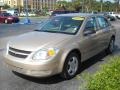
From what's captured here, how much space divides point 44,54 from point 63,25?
67.4 inches

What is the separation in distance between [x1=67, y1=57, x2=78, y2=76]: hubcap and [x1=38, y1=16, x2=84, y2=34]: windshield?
29.4 inches

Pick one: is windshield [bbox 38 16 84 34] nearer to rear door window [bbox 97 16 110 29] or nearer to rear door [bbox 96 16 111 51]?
rear door [bbox 96 16 111 51]

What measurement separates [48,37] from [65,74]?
3.16 feet

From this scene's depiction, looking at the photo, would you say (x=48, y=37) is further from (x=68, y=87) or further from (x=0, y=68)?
(x=0, y=68)

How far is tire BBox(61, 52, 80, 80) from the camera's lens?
5953 mm

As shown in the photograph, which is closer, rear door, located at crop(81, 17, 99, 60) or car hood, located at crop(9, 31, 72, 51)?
car hood, located at crop(9, 31, 72, 51)

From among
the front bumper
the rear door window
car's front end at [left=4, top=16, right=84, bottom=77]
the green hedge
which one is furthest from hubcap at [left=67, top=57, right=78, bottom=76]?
the green hedge

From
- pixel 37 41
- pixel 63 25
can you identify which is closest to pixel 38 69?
pixel 37 41

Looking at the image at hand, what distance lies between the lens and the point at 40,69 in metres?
5.48

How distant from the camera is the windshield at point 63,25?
266 inches

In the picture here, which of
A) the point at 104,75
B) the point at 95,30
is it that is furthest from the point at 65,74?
the point at 104,75

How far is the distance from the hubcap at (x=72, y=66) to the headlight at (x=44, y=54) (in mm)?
683

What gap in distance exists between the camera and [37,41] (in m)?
5.91

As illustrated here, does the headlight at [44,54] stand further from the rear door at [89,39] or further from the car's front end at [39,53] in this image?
the rear door at [89,39]
